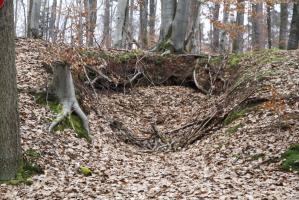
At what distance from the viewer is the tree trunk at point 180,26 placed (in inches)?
591

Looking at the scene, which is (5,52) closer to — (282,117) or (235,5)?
(282,117)

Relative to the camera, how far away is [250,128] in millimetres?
9188

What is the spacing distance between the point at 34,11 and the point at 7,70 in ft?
31.1

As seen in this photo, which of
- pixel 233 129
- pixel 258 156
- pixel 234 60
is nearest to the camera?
pixel 258 156

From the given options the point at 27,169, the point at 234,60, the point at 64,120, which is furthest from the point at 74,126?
the point at 234,60

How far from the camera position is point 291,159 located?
7418 millimetres

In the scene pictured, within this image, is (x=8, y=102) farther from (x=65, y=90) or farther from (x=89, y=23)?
(x=89, y=23)

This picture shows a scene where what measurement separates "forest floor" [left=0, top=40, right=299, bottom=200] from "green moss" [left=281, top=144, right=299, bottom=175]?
119 millimetres

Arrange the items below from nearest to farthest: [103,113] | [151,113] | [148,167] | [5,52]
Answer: [5,52] → [148,167] → [103,113] → [151,113]

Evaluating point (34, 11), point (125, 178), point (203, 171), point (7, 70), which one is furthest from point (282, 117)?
point (34, 11)

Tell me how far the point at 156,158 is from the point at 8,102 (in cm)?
378

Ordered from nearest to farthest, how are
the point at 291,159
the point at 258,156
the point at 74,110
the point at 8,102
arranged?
the point at 8,102 → the point at 291,159 → the point at 258,156 → the point at 74,110

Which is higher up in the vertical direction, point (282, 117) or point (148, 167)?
point (282, 117)

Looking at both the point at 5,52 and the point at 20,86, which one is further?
the point at 20,86
